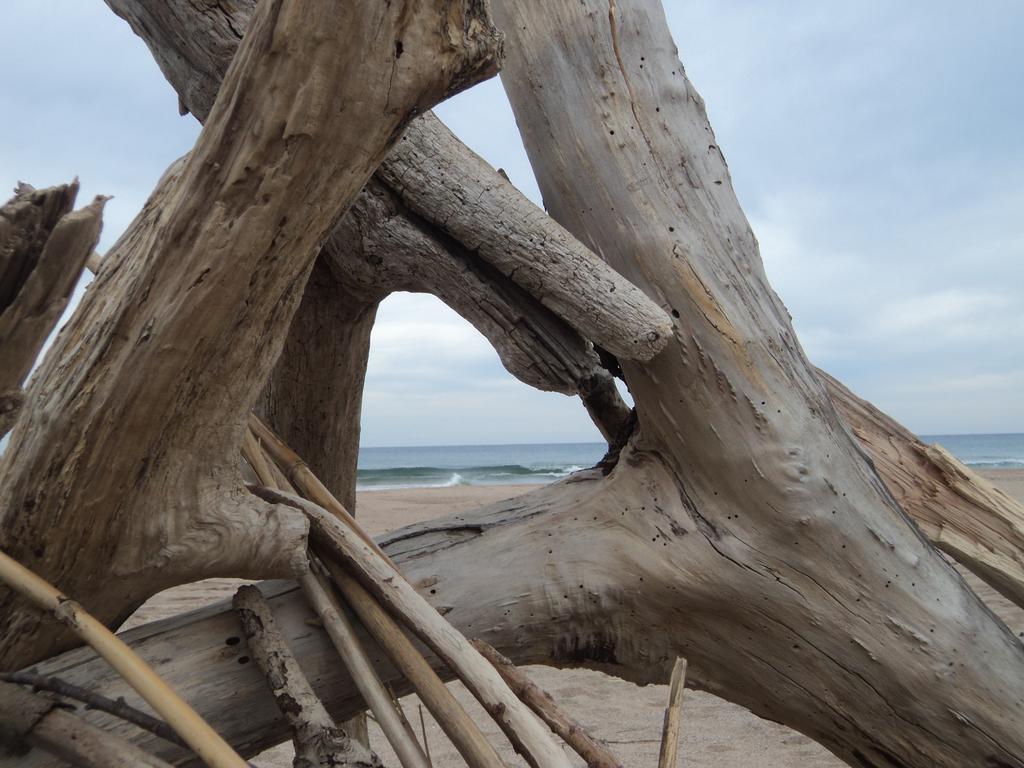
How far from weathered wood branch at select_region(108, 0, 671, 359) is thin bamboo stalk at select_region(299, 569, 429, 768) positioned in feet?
2.14

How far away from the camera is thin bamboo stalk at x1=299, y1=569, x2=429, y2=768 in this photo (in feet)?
3.70

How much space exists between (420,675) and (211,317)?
616mm

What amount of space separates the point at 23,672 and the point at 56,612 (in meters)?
0.18

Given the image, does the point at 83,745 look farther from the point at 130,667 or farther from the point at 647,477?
the point at 647,477

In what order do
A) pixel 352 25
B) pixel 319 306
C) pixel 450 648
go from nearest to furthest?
pixel 352 25 < pixel 450 648 < pixel 319 306

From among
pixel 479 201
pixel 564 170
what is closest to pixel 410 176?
pixel 479 201

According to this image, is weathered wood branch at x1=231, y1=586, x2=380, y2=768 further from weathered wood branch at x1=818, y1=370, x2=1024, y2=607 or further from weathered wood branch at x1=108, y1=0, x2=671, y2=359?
weathered wood branch at x1=818, y1=370, x2=1024, y2=607

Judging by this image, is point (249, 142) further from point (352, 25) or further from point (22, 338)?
point (22, 338)

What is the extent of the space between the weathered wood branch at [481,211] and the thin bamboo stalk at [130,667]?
2.95ft

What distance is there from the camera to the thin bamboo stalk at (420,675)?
111 cm

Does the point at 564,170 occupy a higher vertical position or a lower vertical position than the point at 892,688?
higher

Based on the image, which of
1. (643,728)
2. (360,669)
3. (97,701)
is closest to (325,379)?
(360,669)

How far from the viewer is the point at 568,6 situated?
1.83 m

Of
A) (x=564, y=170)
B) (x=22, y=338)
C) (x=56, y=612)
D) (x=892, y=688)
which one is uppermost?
(x=564, y=170)
